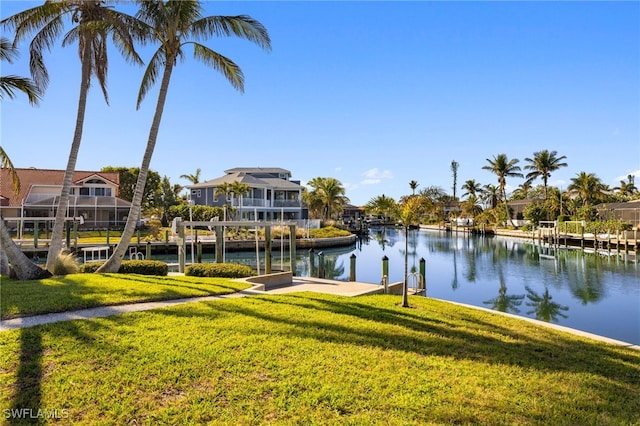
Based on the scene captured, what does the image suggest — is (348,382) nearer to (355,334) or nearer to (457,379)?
(457,379)

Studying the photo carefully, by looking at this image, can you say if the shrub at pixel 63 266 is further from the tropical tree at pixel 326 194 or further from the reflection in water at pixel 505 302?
the tropical tree at pixel 326 194

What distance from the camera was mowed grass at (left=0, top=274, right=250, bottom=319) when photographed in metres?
8.22

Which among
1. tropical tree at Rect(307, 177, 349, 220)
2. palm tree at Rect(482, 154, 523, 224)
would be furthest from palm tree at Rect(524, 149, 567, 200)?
tropical tree at Rect(307, 177, 349, 220)

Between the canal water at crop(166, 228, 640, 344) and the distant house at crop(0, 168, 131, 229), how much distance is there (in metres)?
16.4

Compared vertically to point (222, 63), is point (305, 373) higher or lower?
lower

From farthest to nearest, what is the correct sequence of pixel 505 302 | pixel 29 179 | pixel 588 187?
1. pixel 588 187
2. pixel 29 179
3. pixel 505 302

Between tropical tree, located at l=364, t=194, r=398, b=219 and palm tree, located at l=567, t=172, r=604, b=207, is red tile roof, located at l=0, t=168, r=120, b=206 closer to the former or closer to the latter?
tropical tree, located at l=364, t=194, r=398, b=219

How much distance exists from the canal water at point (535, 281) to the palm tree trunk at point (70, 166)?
10.6 metres

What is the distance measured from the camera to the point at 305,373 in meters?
5.28

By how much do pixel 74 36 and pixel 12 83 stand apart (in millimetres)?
2699

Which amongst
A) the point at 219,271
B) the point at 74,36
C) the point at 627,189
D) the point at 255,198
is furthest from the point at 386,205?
the point at 627,189

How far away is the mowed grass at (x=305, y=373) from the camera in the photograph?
14.3ft

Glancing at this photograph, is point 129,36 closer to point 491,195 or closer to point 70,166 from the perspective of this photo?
point 70,166

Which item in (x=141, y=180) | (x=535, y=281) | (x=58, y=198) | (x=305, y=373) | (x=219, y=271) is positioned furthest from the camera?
(x=58, y=198)
